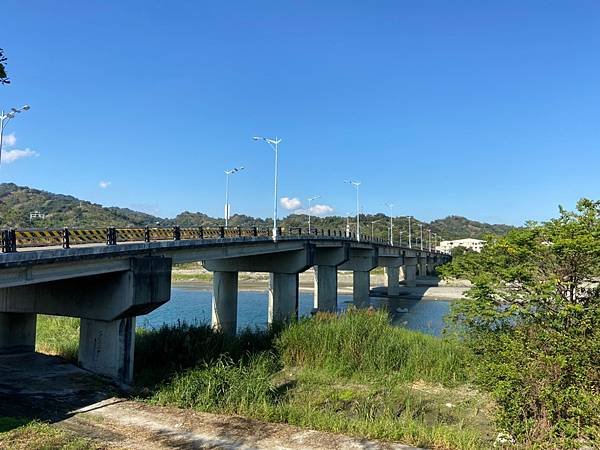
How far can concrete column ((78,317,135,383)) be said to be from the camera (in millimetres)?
20266

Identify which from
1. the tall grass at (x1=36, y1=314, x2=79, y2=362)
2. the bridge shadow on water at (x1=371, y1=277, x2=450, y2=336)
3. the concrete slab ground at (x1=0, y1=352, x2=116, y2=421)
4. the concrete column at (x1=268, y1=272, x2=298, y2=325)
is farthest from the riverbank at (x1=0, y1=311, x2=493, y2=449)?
the bridge shadow on water at (x1=371, y1=277, x2=450, y2=336)

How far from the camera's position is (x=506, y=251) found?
1488 centimetres

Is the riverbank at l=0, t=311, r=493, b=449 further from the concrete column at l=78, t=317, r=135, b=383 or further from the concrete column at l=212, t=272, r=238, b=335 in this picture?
the concrete column at l=212, t=272, r=238, b=335

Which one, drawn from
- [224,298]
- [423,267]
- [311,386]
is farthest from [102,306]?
[423,267]

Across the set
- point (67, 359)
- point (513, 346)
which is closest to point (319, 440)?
point (513, 346)

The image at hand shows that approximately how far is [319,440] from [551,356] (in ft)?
19.0

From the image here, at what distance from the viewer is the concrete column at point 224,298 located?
142ft

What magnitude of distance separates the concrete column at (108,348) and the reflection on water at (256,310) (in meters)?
24.4

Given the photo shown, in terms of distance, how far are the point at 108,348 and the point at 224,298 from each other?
23.1 meters

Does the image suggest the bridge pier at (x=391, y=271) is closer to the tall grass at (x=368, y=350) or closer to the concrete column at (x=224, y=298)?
the concrete column at (x=224, y=298)

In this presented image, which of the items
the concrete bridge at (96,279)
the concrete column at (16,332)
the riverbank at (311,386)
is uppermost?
the concrete bridge at (96,279)

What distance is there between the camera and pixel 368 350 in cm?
2370

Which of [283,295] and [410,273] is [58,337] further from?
[410,273]

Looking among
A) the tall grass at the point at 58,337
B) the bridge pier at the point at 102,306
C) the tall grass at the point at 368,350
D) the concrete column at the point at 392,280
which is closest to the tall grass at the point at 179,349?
the bridge pier at the point at 102,306
